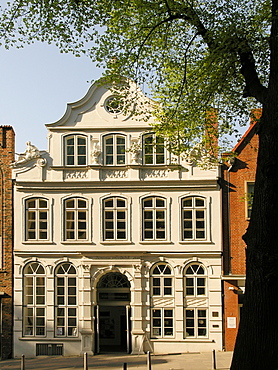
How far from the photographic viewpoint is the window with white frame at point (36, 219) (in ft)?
86.6

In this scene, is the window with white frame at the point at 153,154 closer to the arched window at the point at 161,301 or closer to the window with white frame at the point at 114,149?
the window with white frame at the point at 114,149

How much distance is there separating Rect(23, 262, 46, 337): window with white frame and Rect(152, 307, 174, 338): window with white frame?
496 centimetres

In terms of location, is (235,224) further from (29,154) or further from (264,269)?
(264,269)

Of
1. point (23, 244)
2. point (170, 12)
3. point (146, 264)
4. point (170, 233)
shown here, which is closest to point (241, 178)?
point (170, 233)

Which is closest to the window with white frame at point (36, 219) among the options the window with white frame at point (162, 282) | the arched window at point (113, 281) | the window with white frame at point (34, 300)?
the window with white frame at point (34, 300)

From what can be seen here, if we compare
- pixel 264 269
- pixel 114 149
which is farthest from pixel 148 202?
pixel 264 269

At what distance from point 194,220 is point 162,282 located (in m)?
3.14

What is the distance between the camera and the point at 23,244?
2627 cm

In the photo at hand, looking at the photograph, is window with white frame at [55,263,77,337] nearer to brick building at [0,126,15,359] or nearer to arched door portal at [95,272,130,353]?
arched door portal at [95,272,130,353]

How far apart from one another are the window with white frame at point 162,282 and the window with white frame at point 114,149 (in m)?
5.13

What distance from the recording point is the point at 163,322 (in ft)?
83.8

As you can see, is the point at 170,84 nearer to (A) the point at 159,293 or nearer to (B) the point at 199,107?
(B) the point at 199,107

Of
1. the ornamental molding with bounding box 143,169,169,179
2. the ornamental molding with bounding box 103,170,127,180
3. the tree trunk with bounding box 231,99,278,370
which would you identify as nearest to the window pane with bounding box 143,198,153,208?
the ornamental molding with bounding box 143,169,169,179

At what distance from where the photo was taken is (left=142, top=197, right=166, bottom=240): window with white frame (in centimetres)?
2619
